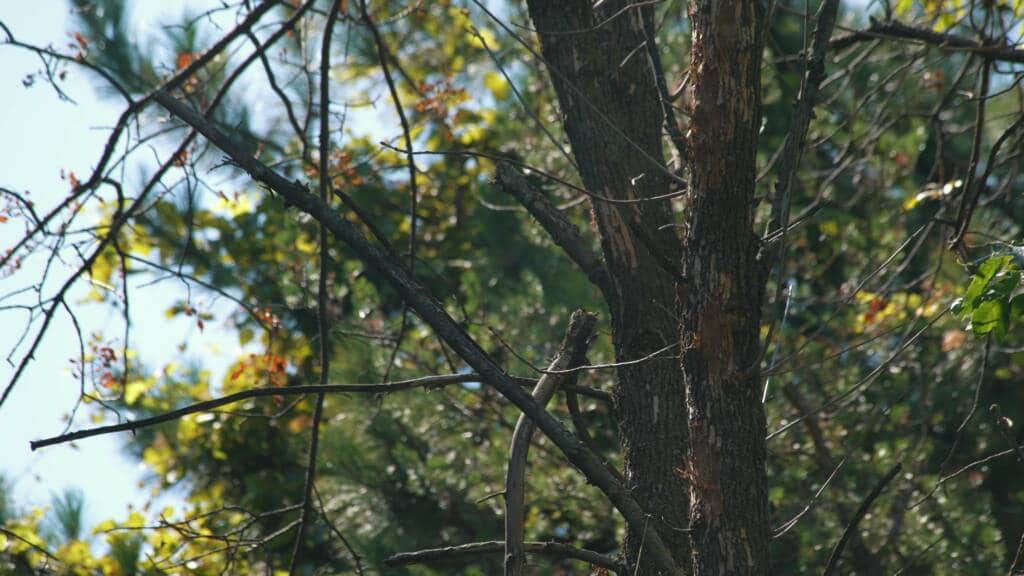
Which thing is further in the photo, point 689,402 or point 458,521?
point 458,521

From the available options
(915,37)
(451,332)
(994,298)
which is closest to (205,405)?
(451,332)

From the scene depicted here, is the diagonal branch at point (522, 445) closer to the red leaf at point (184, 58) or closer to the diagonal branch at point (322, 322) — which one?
the diagonal branch at point (322, 322)

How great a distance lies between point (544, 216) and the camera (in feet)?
7.59

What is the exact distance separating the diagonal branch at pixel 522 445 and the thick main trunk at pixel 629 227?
129mm

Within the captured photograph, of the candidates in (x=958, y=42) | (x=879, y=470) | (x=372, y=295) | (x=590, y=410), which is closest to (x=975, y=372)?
(x=879, y=470)

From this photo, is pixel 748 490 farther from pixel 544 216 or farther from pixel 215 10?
pixel 215 10

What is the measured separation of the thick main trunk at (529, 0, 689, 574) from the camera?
221cm

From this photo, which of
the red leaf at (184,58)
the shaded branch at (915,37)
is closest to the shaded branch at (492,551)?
the shaded branch at (915,37)

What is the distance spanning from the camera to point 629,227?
2150 mm

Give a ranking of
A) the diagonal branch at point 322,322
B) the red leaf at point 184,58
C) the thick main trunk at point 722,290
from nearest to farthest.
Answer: the thick main trunk at point 722,290 → the diagonal branch at point 322,322 → the red leaf at point 184,58

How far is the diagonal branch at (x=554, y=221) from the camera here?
2264mm

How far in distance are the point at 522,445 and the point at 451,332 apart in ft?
1.09

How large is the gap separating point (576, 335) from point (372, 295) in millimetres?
2420

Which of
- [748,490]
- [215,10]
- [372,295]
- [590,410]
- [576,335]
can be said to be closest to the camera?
[748,490]
